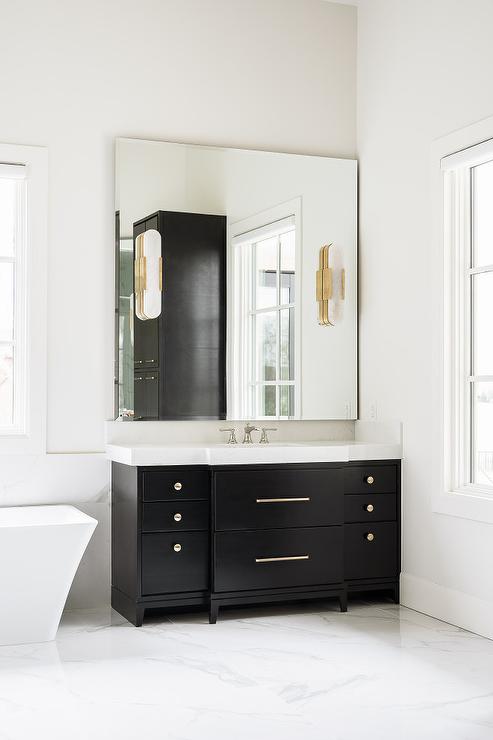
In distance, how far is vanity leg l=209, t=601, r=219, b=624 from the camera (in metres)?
3.85

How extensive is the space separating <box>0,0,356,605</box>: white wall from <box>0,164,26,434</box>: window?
137mm

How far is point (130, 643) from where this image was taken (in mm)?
3551

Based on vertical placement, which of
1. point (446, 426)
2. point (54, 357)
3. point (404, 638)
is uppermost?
point (54, 357)

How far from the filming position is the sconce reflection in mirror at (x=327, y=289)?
4602 millimetres

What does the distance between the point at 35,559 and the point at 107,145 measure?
78.8 inches

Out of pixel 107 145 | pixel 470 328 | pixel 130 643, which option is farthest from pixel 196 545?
pixel 107 145

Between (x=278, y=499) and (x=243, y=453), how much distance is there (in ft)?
0.89

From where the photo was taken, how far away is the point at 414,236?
4.20m

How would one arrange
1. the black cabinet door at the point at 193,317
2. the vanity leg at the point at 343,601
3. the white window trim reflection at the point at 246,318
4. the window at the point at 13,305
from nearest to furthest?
the vanity leg at the point at 343,601
the window at the point at 13,305
the black cabinet door at the point at 193,317
the white window trim reflection at the point at 246,318

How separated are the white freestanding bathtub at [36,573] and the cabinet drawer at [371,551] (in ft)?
4.16

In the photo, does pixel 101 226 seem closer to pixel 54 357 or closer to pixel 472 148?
pixel 54 357

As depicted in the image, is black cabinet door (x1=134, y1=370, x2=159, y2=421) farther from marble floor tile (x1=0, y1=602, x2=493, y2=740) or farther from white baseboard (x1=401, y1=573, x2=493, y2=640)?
white baseboard (x1=401, y1=573, x2=493, y2=640)

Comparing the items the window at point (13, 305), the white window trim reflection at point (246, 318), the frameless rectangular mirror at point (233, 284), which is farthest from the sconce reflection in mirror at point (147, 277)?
the window at point (13, 305)

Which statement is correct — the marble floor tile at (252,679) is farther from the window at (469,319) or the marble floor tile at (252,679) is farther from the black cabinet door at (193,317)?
the black cabinet door at (193,317)
